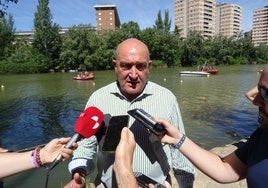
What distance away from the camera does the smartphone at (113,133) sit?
209 cm

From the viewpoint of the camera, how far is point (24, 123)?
14891 millimetres

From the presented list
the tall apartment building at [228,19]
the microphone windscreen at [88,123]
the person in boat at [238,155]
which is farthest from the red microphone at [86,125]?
the tall apartment building at [228,19]

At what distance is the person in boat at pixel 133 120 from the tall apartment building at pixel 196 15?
130m

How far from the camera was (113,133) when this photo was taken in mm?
2150

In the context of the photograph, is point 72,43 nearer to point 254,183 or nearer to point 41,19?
point 41,19

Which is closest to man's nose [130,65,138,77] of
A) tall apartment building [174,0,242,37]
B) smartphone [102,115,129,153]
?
smartphone [102,115,129,153]

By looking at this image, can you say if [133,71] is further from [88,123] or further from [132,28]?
[132,28]

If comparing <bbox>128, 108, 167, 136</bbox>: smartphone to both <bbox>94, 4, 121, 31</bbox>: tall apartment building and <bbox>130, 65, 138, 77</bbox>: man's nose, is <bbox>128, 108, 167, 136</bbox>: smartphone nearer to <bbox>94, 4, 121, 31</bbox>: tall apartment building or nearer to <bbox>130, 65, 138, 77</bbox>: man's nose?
<bbox>130, 65, 138, 77</bbox>: man's nose

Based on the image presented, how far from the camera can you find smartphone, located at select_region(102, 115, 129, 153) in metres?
2.09

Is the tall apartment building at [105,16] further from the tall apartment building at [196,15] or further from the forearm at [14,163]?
the forearm at [14,163]

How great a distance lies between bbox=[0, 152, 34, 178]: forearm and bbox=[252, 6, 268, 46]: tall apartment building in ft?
578

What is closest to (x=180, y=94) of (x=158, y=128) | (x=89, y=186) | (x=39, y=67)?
(x=89, y=186)

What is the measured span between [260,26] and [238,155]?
183973 mm

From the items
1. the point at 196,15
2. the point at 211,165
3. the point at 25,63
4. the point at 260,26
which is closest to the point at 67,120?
the point at 211,165
